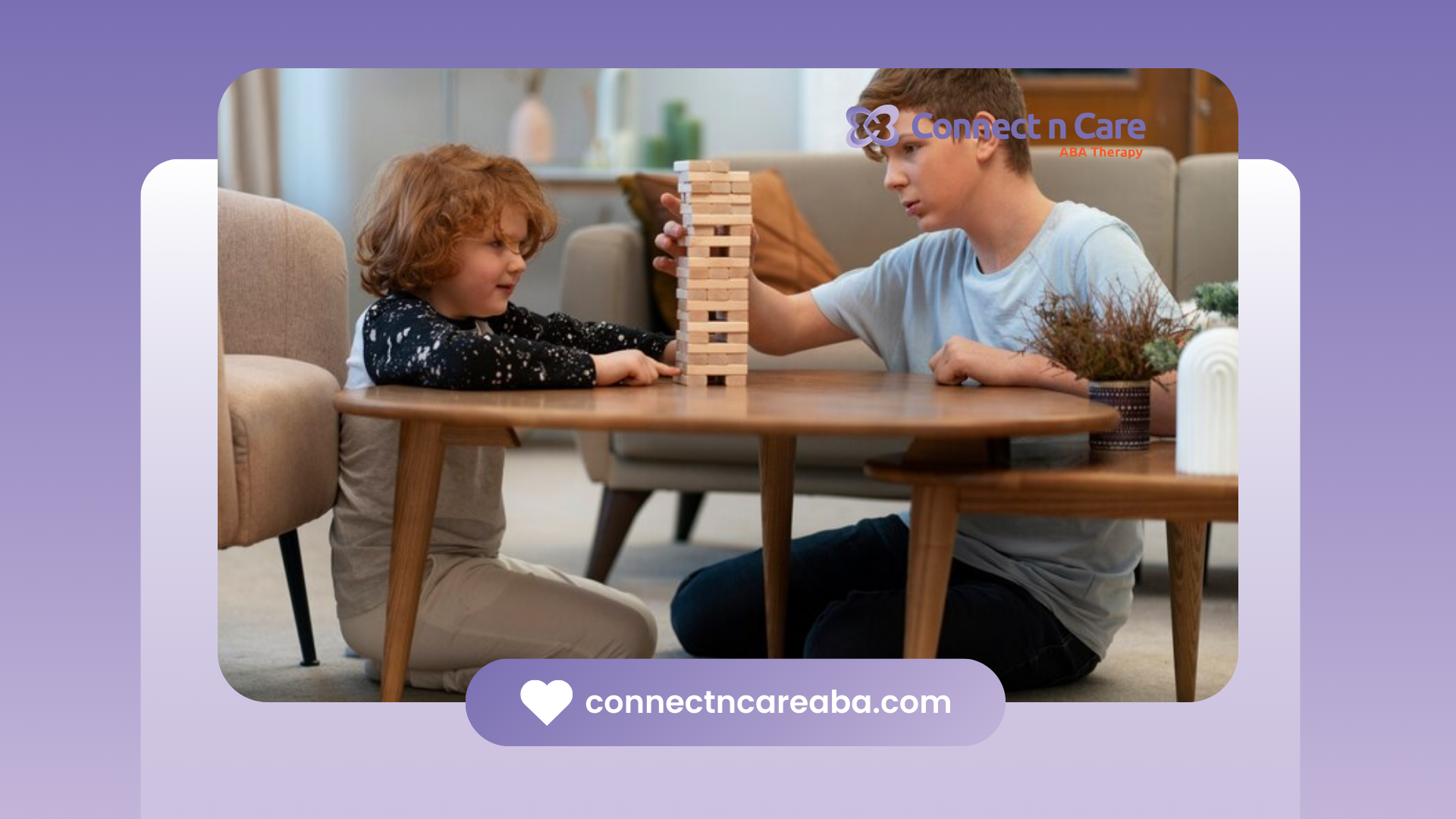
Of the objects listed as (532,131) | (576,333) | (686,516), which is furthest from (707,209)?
(532,131)

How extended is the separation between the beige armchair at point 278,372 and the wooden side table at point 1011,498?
1.87 feet

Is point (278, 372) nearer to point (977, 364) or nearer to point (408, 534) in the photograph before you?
point (408, 534)

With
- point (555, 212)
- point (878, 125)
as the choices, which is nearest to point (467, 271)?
point (555, 212)

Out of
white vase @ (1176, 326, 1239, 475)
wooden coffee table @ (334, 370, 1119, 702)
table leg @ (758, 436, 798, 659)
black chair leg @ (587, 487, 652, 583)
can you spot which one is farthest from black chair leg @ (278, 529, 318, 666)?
white vase @ (1176, 326, 1239, 475)

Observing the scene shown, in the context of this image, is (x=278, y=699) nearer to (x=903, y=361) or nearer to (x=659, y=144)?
(x=903, y=361)

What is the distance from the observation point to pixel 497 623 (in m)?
A: 1.58

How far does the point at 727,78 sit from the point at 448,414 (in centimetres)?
266

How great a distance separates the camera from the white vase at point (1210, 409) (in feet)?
4.56

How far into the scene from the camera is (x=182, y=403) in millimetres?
1443

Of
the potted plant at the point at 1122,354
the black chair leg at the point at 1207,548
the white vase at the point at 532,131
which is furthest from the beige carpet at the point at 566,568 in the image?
the white vase at the point at 532,131

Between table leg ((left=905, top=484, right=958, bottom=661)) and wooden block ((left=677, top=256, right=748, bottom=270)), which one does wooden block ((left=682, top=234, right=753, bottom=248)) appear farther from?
table leg ((left=905, top=484, right=958, bottom=661))

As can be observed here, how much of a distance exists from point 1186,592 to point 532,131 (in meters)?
2.49

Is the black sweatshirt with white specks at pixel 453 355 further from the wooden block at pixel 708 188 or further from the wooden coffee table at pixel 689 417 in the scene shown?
the wooden block at pixel 708 188

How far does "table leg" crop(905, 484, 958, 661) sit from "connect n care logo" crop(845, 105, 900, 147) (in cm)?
38
